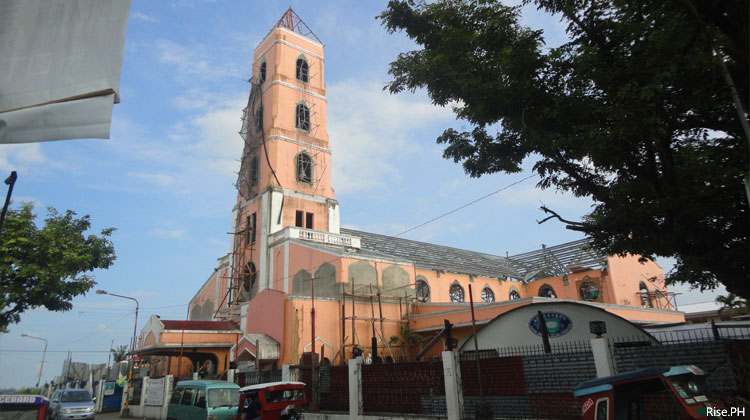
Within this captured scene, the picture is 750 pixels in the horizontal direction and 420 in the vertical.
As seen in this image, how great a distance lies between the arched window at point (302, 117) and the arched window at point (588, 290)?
24.3 m

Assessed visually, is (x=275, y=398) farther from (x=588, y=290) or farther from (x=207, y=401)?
(x=588, y=290)

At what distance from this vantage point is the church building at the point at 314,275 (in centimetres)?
2319

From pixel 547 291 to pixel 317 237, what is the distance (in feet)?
66.4

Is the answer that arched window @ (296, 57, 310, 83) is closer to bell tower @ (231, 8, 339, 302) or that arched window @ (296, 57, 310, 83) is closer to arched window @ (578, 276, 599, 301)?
bell tower @ (231, 8, 339, 302)

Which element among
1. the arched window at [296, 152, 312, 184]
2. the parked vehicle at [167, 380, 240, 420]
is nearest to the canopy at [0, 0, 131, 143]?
the parked vehicle at [167, 380, 240, 420]

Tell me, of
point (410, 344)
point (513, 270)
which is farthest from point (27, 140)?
point (513, 270)

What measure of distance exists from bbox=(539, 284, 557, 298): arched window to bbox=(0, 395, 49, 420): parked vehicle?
119 ft

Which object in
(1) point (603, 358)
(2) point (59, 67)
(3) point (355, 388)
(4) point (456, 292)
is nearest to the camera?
(2) point (59, 67)

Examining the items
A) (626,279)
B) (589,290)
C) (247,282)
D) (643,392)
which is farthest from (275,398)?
(626,279)

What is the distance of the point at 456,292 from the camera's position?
112 feet

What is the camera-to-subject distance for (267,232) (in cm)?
3005

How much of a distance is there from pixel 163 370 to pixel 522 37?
2964 cm

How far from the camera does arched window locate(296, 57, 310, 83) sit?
1416 inches

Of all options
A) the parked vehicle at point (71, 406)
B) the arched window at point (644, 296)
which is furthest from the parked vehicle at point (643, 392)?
the arched window at point (644, 296)
